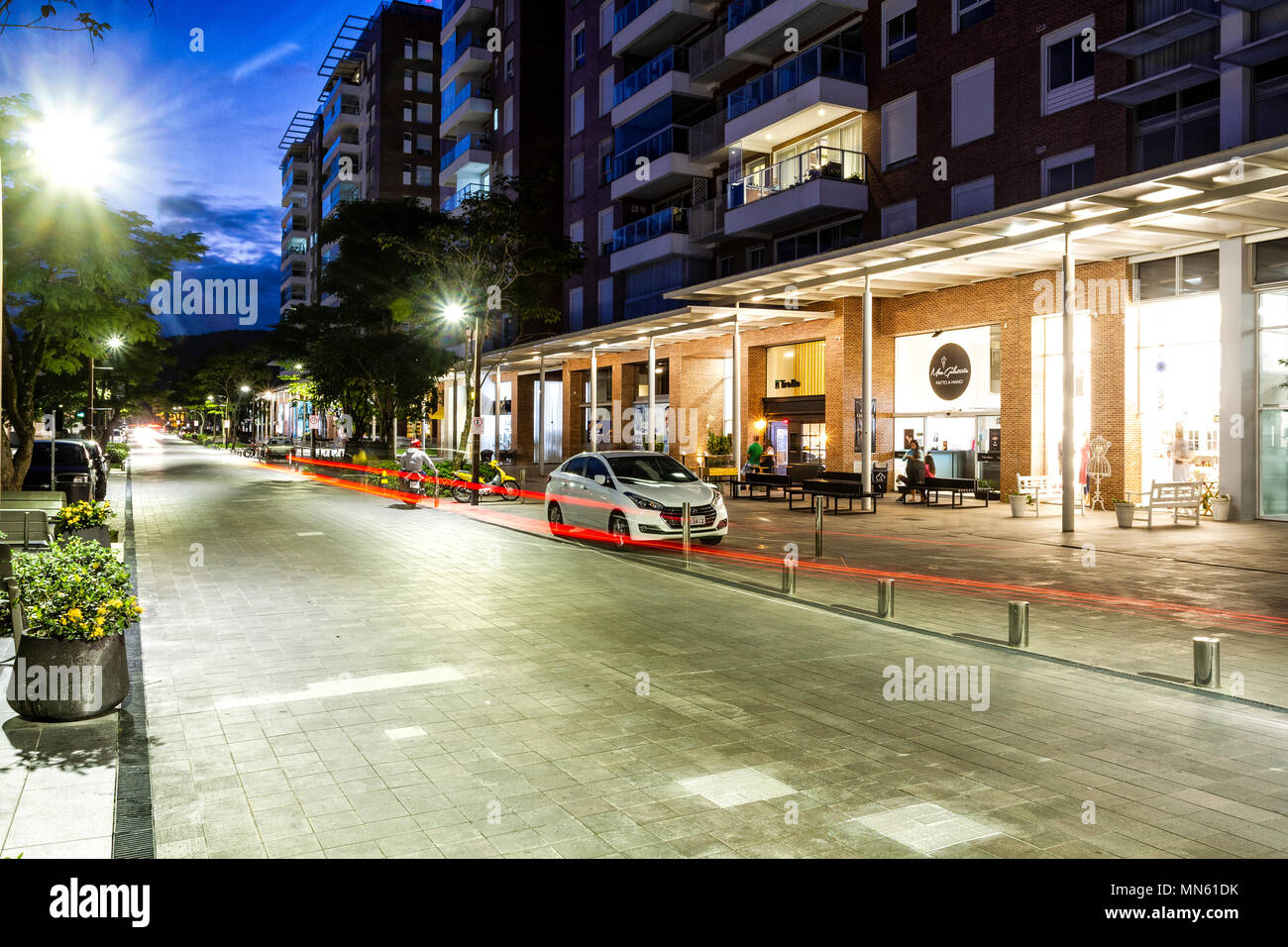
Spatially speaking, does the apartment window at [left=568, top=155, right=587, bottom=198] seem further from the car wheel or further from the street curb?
the street curb

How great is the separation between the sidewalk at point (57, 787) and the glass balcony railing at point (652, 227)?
113 ft

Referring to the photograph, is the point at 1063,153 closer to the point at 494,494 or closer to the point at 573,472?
the point at 573,472

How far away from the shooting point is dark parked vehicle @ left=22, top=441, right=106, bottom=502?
62.8ft

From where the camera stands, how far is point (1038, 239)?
721 inches

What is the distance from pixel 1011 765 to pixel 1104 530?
47.6ft

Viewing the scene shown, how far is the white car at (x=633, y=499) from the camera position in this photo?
49.6ft

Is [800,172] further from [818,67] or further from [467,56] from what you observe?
[467,56]

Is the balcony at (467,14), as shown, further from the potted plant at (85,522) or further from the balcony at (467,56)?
the potted plant at (85,522)

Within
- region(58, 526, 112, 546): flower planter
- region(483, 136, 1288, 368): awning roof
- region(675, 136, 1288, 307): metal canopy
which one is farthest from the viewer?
region(483, 136, 1288, 368): awning roof

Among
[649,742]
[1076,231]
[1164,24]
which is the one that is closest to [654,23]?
[1164,24]

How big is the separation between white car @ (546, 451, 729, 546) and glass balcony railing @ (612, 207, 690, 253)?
23209 millimetres

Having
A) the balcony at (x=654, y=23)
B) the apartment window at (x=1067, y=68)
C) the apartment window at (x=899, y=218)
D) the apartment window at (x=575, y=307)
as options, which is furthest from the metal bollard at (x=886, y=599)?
the apartment window at (x=575, y=307)

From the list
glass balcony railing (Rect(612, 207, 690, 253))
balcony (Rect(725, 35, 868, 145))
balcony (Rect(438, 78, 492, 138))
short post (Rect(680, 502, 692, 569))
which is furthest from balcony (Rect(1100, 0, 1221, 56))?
balcony (Rect(438, 78, 492, 138))
